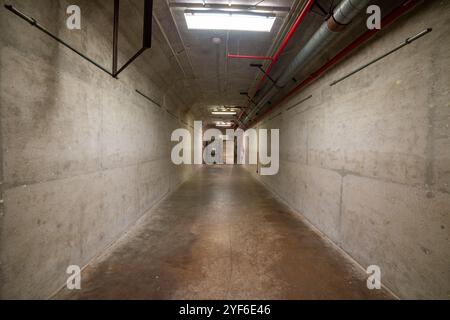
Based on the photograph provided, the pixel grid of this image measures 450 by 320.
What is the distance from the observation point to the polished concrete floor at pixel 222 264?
180cm

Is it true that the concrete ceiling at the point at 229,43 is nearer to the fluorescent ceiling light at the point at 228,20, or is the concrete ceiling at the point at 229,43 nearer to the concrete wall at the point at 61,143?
the fluorescent ceiling light at the point at 228,20

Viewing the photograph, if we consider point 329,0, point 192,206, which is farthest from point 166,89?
point 329,0

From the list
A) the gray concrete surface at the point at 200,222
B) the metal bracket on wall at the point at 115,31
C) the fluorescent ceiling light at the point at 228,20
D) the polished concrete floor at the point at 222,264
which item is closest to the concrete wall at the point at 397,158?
the gray concrete surface at the point at 200,222

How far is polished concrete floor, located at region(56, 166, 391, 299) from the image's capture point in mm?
1805

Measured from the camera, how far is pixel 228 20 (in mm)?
2613

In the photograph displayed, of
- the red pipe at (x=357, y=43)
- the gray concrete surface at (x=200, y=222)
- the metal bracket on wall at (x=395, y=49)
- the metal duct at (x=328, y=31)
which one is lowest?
the gray concrete surface at (x=200, y=222)

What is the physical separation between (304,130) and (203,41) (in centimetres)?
247

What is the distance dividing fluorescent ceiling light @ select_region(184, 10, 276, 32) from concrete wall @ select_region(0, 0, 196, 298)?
0.64 m

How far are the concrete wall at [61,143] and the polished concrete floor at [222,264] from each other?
1.34 ft

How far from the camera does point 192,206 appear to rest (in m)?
4.45

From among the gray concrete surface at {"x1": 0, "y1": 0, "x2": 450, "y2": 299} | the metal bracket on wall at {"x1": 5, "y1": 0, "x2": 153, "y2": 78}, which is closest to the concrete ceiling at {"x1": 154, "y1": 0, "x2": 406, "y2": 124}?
the gray concrete surface at {"x1": 0, "y1": 0, "x2": 450, "y2": 299}

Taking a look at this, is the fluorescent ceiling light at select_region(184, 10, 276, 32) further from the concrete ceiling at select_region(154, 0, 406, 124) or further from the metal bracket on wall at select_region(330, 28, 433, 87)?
the metal bracket on wall at select_region(330, 28, 433, 87)

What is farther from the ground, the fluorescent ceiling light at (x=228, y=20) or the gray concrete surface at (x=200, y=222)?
the fluorescent ceiling light at (x=228, y=20)

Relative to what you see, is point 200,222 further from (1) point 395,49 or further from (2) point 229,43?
(1) point 395,49
